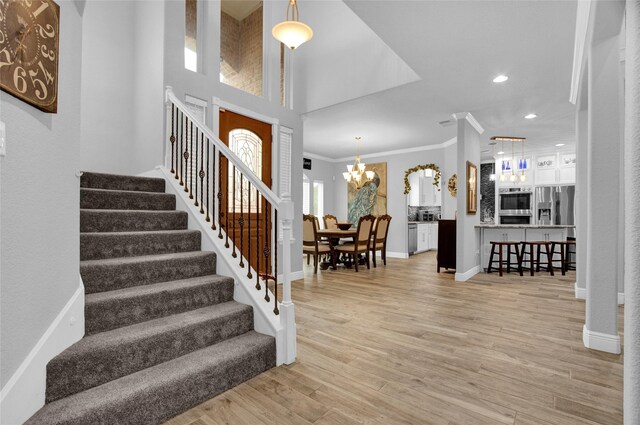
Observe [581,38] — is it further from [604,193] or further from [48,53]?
[48,53]

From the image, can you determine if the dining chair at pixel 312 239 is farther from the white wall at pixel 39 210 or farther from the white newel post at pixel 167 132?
the white wall at pixel 39 210

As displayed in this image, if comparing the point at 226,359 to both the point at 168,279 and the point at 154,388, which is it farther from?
the point at 168,279

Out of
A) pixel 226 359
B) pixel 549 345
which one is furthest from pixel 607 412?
pixel 226 359

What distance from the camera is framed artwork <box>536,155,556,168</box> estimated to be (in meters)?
8.38

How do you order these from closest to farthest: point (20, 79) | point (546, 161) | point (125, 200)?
point (20, 79)
point (125, 200)
point (546, 161)

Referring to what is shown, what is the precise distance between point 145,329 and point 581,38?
4.52 meters

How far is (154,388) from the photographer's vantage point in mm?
1684

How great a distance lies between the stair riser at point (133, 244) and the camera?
91.9 inches

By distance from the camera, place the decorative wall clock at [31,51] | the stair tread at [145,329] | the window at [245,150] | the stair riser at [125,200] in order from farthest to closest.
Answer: the window at [245,150] → the stair riser at [125,200] → the stair tread at [145,329] → the decorative wall clock at [31,51]

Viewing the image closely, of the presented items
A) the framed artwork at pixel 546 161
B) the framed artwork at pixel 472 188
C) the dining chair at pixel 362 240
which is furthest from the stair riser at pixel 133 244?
the framed artwork at pixel 546 161

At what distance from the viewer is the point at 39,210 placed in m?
1.53

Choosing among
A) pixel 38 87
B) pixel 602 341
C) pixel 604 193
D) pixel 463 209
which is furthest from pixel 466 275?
pixel 38 87

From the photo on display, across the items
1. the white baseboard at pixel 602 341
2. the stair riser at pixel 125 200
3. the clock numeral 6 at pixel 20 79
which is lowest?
the white baseboard at pixel 602 341

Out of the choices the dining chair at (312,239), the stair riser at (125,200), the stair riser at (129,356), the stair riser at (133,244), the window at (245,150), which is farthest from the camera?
the dining chair at (312,239)
